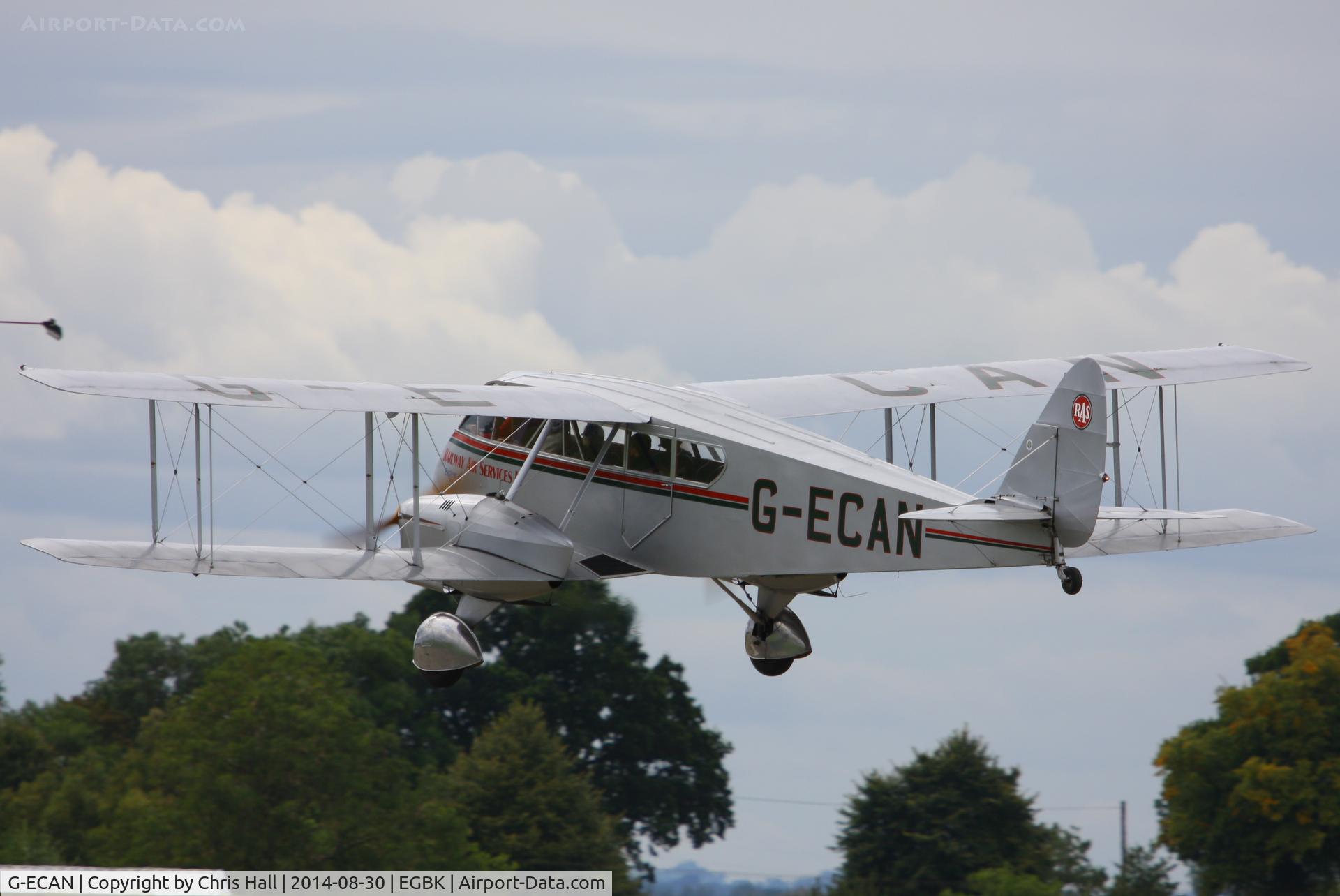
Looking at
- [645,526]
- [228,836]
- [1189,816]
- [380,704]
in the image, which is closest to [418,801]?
[228,836]

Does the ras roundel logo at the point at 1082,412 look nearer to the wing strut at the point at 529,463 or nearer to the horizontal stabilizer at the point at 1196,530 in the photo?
the horizontal stabilizer at the point at 1196,530

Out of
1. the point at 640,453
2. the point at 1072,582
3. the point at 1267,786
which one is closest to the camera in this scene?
the point at 1072,582

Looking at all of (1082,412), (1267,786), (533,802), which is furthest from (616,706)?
(1082,412)

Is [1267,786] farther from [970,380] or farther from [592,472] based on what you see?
[592,472]

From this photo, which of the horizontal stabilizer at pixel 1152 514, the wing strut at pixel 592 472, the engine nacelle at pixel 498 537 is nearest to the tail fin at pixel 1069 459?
the horizontal stabilizer at pixel 1152 514

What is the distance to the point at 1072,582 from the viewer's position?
15289 millimetres

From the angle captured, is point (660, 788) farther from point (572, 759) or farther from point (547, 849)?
point (547, 849)

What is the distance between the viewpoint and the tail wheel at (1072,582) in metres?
15.2

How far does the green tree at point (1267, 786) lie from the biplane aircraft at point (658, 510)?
145 feet

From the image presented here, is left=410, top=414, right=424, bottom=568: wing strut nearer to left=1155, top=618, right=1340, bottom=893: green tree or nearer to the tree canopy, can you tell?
the tree canopy

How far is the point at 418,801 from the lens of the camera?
56094 millimetres

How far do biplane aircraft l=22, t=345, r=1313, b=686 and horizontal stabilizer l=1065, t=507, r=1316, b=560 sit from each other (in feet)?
0.07

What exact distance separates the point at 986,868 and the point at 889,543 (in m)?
52.6

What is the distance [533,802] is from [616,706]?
369 inches
